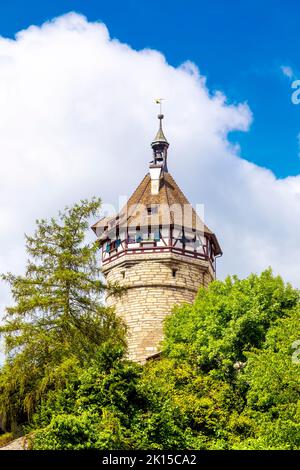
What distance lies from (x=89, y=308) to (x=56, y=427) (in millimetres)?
8691

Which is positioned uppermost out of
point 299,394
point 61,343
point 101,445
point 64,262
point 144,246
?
point 144,246

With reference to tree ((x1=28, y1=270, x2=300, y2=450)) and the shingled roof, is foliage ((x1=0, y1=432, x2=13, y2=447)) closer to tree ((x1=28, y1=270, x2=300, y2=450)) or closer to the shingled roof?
tree ((x1=28, y1=270, x2=300, y2=450))

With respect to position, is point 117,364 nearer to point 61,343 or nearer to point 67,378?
point 67,378

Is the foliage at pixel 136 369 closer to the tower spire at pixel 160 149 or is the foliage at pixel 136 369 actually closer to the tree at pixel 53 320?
the tree at pixel 53 320

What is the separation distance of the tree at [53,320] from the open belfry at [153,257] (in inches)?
466

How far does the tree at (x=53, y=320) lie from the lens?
29359 mm


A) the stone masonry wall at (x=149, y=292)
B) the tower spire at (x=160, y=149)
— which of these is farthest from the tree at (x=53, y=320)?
the tower spire at (x=160, y=149)

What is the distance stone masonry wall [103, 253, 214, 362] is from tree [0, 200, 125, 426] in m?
11.8

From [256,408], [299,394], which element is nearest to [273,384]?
[299,394]

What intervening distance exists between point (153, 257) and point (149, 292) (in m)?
1.75

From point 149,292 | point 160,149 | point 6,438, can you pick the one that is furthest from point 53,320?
point 160,149

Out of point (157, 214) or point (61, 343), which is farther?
point (157, 214)

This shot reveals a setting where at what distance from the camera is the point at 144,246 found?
1823 inches

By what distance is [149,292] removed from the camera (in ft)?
149
